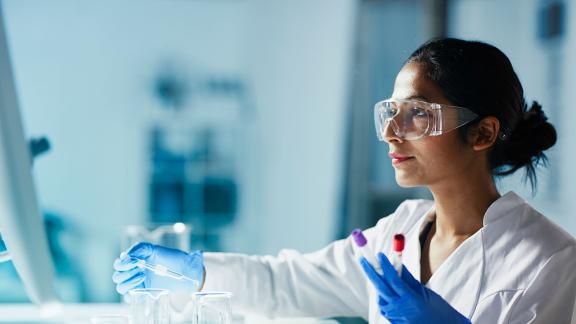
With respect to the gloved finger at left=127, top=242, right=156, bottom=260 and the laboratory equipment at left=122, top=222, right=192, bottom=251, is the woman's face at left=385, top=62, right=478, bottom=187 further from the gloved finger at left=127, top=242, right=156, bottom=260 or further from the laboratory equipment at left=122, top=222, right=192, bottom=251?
the laboratory equipment at left=122, top=222, right=192, bottom=251

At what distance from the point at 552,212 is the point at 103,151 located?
153 inches

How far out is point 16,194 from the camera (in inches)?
42.6

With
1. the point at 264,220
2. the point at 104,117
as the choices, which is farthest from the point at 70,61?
the point at 264,220

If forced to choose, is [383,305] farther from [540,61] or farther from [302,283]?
[540,61]

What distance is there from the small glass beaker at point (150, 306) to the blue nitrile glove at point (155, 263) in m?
0.17

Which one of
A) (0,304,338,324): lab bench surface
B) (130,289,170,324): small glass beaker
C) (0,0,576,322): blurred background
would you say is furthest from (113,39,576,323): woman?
(0,0,576,322): blurred background

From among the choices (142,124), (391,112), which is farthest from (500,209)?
(142,124)

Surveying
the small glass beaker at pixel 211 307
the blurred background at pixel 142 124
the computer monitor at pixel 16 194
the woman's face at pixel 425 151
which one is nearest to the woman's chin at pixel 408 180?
the woman's face at pixel 425 151

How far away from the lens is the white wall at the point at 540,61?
2.99 meters

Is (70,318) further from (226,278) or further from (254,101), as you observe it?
(254,101)

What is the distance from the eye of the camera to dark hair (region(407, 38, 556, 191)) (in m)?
1.29

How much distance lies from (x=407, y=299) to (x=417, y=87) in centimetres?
44

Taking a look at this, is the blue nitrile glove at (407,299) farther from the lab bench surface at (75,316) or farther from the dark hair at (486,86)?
the lab bench surface at (75,316)

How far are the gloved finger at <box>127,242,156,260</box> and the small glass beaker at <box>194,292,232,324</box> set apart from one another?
243 mm
